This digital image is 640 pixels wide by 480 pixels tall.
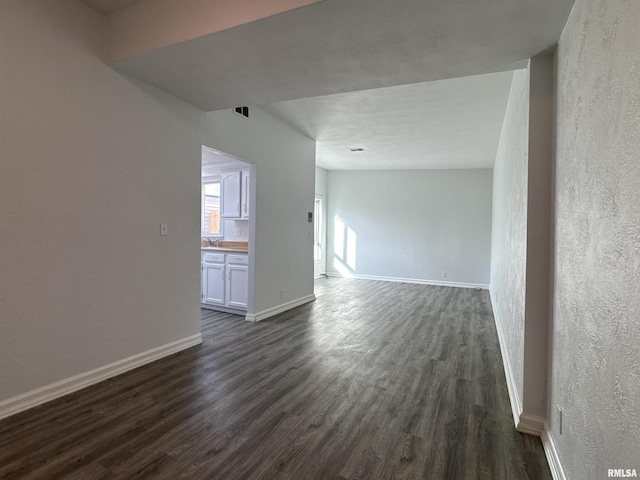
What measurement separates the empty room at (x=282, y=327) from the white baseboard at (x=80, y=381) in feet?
0.04

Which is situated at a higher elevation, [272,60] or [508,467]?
[272,60]

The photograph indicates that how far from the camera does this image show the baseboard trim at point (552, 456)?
1585 millimetres

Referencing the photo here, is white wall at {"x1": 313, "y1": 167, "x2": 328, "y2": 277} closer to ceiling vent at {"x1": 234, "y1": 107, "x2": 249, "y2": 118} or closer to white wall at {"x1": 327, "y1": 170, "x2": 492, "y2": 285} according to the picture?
white wall at {"x1": 327, "y1": 170, "x2": 492, "y2": 285}

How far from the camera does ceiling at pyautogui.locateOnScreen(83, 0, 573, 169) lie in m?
1.81

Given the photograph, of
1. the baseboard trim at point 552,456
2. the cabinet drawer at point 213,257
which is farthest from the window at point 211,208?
the baseboard trim at point 552,456

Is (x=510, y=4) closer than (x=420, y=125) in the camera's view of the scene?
Yes

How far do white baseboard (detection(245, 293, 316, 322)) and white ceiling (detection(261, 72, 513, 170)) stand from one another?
8.69 feet

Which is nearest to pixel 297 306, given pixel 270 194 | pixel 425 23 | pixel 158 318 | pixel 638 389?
pixel 270 194

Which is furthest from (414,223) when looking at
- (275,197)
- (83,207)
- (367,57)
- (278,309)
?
(83,207)

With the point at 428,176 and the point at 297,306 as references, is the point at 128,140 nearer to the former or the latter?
the point at 297,306

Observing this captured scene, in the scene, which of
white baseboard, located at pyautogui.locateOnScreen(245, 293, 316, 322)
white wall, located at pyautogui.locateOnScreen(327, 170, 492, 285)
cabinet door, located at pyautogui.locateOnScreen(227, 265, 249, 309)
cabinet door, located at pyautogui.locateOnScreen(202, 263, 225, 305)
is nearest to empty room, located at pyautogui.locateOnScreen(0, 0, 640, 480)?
white baseboard, located at pyautogui.locateOnScreen(245, 293, 316, 322)

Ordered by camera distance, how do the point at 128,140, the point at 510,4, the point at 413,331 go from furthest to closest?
1. the point at 413,331
2. the point at 128,140
3. the point at 510,4

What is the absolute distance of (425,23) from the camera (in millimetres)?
1887

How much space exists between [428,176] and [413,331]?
15.8 feet
